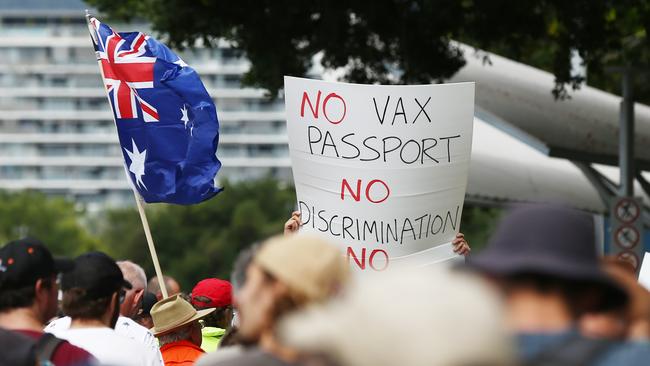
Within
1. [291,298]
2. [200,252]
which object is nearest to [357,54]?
[291,298]

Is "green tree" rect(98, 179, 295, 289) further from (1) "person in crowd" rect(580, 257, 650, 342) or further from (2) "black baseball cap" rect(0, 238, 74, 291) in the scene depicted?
(1) "person in crowd" rect(580, 257, 650, 342)

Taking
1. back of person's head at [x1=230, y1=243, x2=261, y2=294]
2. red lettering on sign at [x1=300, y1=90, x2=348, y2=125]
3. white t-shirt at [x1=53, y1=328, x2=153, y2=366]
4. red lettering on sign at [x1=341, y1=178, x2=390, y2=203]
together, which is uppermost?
back of person's head at [x1=230, y1=243, x2=261, y2=294]

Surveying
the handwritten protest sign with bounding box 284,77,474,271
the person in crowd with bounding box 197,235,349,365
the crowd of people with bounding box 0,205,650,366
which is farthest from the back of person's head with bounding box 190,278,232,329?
the person in crowd with bounding box 197,235,349,365

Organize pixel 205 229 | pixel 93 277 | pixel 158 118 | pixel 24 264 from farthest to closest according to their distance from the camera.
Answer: pixel 205 229, pixel 158 118, pixel 93 277, pixel 24 264

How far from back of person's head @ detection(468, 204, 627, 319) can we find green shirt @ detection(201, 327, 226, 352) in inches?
206

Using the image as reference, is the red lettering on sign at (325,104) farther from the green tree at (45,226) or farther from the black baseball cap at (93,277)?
the green tree at (45,226)

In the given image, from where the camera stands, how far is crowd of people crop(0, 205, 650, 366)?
10.6 feet

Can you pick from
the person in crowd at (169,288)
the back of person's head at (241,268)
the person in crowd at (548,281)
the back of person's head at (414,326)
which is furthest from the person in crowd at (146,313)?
the back of person's head at (414,326)

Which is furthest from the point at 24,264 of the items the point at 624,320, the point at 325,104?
the point at 325,104

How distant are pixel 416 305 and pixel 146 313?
6664 millimetres

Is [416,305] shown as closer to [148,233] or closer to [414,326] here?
[414,326]

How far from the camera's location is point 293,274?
4.24m

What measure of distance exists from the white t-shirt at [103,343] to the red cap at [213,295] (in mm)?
2054

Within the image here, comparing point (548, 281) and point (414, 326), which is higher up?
point (414, 326)
